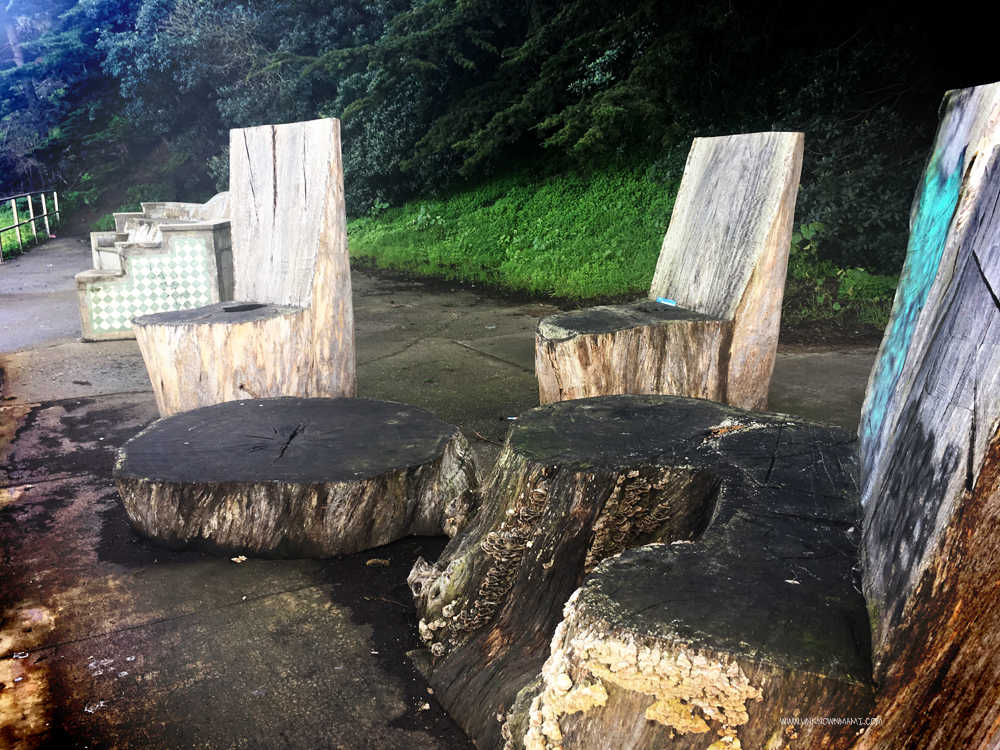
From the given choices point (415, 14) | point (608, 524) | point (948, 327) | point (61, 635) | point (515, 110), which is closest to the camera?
point (948, 327)

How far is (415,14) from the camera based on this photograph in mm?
11062

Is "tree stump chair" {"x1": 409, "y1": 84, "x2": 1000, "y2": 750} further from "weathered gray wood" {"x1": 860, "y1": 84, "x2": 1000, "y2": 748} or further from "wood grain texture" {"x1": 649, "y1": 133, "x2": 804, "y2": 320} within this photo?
"wood grain texture" {"x1": 649, "y1": 133, "x2": 804, "y2": 320}

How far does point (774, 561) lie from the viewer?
1424mm

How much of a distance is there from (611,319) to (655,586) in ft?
7.17

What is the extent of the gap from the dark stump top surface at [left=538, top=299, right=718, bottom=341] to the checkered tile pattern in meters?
3.70

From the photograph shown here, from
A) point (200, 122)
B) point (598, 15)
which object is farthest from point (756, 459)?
point (200, 122)

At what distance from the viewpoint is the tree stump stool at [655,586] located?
3.88 ft

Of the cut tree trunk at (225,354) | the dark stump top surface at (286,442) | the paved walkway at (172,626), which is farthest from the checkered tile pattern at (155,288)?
the dark stump top surface at (286,442)

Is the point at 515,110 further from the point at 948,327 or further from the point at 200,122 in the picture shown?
the point at 200,122

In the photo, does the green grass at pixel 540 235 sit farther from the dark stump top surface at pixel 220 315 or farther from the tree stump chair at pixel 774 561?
the tree stump chair at pixel 774 561

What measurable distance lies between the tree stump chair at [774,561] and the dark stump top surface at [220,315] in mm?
1820

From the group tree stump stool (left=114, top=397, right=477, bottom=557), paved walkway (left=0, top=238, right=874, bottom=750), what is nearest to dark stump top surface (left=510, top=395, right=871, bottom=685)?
tree stump stool (left=114, top=397, right=477, bottom=557)

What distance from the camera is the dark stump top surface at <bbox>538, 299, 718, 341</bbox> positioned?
128 inches

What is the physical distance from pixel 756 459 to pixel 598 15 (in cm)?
860
